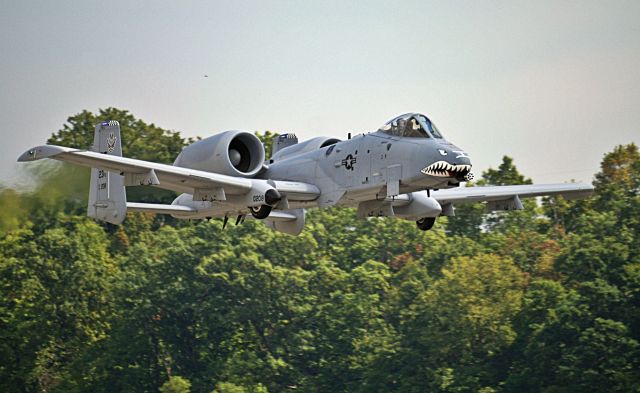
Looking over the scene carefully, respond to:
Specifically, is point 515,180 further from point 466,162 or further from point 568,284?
point 466,162

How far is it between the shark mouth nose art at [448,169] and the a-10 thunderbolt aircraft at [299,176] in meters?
0.02

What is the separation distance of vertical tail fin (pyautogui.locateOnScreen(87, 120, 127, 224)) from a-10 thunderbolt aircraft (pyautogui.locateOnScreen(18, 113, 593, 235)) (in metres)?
0.03

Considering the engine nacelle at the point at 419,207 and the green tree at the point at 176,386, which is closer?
the engine nacelle at the point at 419,207

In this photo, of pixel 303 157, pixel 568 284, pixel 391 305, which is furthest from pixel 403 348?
pixel 303 157

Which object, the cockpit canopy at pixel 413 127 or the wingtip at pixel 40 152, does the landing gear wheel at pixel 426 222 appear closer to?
the cockpit canopy at pixel 413 127

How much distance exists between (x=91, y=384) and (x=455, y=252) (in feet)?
68.9

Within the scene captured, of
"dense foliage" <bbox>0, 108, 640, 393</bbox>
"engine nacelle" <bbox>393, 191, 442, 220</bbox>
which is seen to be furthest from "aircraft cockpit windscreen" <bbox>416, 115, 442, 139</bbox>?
"dense foliage" <bbox>0, 108, 640, 393</bbox>

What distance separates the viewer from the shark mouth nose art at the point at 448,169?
24.7 m

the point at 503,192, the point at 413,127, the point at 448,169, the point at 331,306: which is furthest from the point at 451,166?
the point at 331,306

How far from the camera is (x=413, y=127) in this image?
25891 millimetres

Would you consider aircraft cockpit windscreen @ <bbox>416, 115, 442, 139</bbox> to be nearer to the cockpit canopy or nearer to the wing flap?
the cockpit canopy

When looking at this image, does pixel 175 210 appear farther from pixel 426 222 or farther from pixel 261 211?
pixel 426 222

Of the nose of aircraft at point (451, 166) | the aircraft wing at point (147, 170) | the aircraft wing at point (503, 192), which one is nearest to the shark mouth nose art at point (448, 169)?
the nose of aircraft at point (451, 166)

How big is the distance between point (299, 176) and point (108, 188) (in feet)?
16.5
